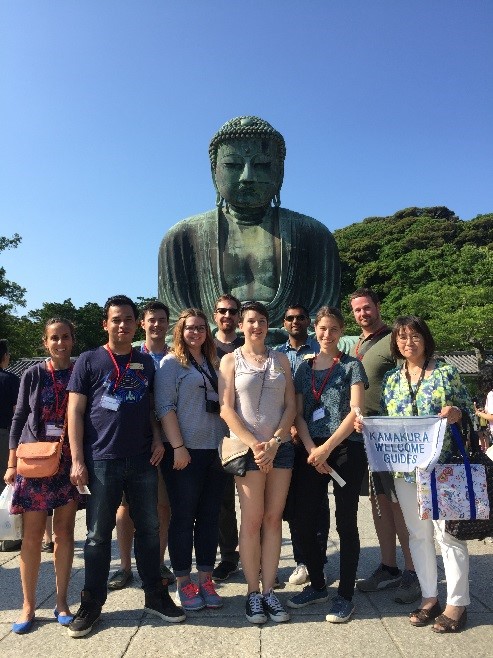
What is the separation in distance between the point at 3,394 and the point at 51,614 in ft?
6.47

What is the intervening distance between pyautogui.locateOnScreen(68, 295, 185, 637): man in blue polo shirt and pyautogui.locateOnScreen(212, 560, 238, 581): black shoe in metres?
0.67

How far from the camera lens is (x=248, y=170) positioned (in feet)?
24.3

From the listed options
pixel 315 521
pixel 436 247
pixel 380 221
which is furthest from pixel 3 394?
pixel 380 221

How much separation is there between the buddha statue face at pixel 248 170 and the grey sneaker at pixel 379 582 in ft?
16.9

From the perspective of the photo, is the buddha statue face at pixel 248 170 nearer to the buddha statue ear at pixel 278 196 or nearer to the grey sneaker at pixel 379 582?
the buddha statue ear at pixel 278 196

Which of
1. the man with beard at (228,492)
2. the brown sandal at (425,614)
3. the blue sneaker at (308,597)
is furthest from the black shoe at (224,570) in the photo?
the brown sandal at (425,614)

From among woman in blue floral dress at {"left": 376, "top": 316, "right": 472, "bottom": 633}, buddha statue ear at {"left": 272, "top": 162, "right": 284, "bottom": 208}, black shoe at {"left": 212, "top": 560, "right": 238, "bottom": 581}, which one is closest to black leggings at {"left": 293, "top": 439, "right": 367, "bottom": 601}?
woman in blue floral dress at {"left": 376, "top": 316, "right": 472, "bottom": 633}

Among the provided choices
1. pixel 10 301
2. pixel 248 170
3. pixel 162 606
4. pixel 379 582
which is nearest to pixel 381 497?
pixel 379 582

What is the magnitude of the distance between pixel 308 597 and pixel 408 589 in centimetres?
59

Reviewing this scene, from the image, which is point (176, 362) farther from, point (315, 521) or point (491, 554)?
point (491, 554)

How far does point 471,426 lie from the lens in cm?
301

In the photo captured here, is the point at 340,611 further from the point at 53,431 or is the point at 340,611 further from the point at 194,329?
the point at 53,431

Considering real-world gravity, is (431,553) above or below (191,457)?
below

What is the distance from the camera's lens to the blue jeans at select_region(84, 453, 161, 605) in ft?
9.84
